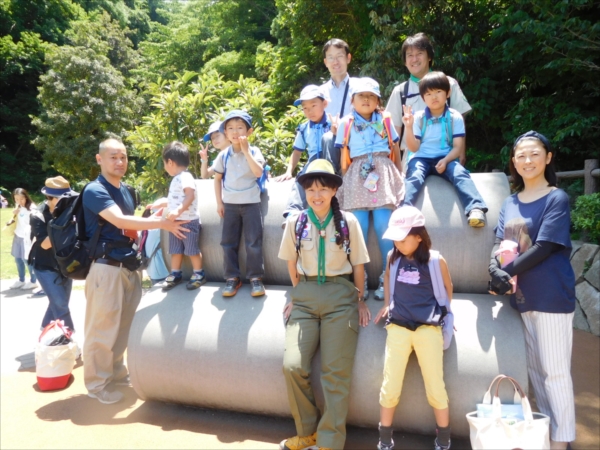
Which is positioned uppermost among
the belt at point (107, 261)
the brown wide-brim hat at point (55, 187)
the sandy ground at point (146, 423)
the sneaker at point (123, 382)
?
the brown wide-brim hat at point (55, 187)

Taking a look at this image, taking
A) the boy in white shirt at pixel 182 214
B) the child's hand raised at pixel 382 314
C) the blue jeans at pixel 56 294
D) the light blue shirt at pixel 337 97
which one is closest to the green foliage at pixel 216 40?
the blue jeans at pixel 56 294

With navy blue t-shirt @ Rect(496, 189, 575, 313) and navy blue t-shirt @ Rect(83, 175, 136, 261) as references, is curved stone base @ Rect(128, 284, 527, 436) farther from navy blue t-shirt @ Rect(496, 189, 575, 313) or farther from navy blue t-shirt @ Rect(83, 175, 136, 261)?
navy blue t-shirt @ Rect(83, 175, 136, 261)

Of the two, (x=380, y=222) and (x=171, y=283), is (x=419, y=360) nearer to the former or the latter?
(x=380, y=222)

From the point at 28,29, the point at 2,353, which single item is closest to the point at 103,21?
the point at 28,29

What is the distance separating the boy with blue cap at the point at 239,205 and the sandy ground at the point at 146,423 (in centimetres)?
120

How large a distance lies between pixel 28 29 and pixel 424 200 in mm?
37857

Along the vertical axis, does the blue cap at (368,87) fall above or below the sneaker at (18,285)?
above

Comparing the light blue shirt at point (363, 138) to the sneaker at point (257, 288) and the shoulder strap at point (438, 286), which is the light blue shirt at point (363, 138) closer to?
the shoulder strap at point (438, 286)

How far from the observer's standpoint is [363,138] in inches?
164

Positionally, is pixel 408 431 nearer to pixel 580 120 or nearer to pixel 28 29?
pixel 580 120

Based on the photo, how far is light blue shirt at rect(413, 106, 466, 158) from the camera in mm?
4277

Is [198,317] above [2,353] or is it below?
above

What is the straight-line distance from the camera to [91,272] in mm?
4672

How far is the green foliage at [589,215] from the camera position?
6.78 metres
